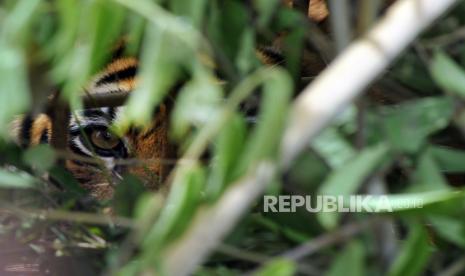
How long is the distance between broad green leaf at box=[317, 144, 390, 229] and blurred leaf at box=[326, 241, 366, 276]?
3 cm

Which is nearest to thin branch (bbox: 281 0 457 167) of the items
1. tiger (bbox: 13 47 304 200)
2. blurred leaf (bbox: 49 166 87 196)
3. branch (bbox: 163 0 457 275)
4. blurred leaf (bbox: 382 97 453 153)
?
branch (bbox: 163 0 457 275)

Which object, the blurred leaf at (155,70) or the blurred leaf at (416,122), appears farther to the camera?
the blurred leaf at (416,122)

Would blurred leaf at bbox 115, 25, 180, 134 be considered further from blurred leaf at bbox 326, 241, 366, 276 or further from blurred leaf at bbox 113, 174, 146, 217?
blurred leaf at bbox 113, 174, 146, 217

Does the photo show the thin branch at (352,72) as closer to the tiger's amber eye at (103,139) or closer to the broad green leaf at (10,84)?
the broad green leaf at (10,84)

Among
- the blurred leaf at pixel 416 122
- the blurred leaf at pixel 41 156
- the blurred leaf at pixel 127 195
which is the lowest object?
the blurred leaf at pixel 127 195

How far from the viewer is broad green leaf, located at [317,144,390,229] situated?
0.57 m

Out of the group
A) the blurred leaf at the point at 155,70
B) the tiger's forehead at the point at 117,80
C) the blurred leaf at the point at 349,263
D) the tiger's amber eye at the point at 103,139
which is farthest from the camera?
the tiger's amber eye at the point at 103,139

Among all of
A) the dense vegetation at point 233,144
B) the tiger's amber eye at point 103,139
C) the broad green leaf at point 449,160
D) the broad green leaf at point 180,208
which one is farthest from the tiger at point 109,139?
the broad green leaf at point 180,208

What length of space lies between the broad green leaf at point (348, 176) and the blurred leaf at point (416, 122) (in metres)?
0.06

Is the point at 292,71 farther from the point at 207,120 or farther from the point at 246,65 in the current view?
the point at 207,120

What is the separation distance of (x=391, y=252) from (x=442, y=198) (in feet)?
0.34

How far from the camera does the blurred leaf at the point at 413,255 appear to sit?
2.00 ft

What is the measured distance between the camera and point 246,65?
26.0 inches

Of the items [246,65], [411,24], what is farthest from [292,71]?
[411,24]
